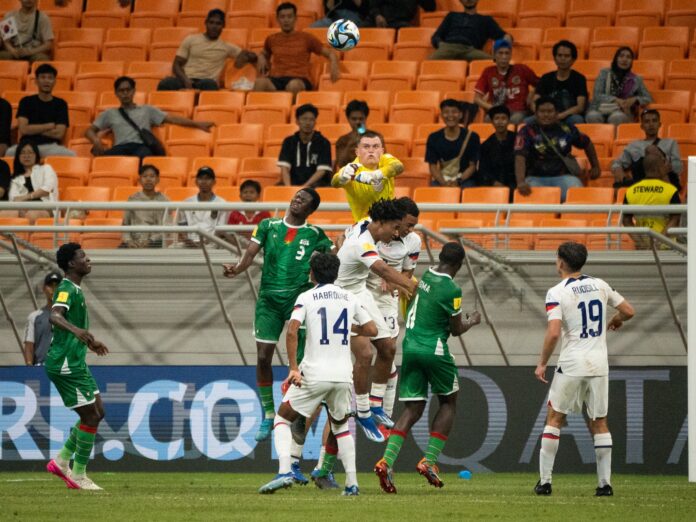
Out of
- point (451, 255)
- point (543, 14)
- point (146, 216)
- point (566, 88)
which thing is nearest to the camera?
point (451, 255)

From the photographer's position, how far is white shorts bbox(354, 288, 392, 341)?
12781 mm

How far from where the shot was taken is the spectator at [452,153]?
57.1 feet

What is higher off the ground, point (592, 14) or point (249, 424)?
point (592, 14)

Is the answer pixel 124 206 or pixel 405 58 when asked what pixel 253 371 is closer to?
pixel 124 206

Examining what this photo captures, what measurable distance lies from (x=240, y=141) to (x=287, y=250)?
689 cm

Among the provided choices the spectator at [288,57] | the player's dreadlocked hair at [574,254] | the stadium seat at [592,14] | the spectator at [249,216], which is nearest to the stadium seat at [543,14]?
the stadium seat at [592,14]

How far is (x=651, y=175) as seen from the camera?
52.1 ft

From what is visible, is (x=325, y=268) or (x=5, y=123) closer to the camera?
(x=325, y=268)

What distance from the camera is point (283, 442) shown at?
10.8 metres

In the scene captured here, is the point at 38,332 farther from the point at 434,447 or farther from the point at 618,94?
the point at 618,94

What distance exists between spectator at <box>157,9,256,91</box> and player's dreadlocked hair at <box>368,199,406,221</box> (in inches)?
370

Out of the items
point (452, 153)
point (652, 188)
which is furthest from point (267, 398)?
point (452, 153)

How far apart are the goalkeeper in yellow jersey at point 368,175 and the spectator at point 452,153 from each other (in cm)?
402

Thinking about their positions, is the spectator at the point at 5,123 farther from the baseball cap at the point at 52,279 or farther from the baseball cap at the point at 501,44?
the baseball cap at the point at 501,44
